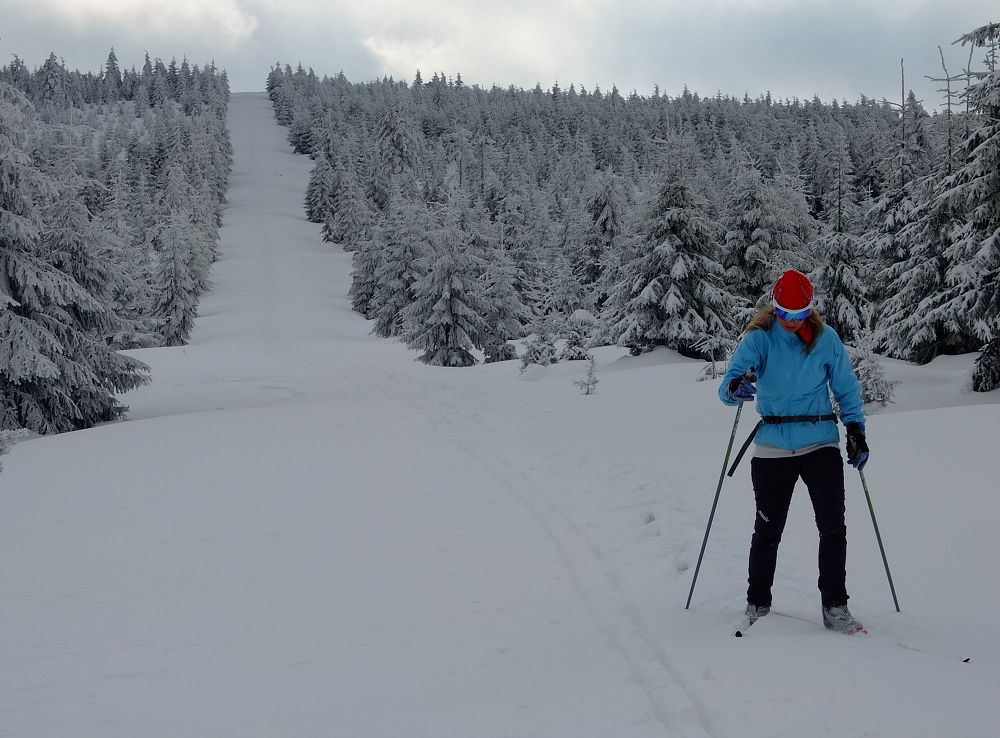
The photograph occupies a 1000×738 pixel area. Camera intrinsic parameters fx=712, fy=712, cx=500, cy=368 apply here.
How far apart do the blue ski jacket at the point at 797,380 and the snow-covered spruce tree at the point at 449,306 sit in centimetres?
2841

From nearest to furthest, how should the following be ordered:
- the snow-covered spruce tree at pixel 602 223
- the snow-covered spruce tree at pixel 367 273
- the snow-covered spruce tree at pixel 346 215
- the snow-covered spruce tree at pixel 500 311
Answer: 1. the snow-covered spruce tree at pixel 500 311
2. the snow-covered spruce tree at pixel 602 223
3. the snow-covered spruce tree at pixel 367 273
4. the snow-covered spruce tree at pixel 346 215

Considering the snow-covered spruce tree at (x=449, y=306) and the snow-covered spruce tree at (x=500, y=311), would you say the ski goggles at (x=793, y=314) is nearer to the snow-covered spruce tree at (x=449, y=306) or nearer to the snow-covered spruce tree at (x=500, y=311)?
the snow-covered spruce tree at (x=449, y=306)

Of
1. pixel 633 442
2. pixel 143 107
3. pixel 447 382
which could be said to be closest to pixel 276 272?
pixel 447 382

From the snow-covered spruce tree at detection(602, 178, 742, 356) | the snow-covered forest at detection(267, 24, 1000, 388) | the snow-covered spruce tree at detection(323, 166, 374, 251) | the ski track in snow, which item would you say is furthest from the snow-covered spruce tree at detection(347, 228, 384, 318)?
the ski track in snow

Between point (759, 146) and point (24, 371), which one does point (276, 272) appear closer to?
point (24, 371)

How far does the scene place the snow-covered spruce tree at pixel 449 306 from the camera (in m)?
33.0

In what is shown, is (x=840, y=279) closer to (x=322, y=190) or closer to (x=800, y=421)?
(x=800, y=421)

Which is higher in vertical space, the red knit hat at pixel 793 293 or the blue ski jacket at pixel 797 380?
the red knit hat at pixel 793 293

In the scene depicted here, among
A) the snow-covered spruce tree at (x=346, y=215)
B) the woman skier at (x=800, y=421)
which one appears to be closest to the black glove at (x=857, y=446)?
the woman skier at (x=800, y=421)

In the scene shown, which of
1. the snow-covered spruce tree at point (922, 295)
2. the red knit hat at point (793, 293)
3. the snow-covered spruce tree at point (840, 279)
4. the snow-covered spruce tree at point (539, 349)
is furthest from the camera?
the snow-covered spruce tree at point (539, 349)

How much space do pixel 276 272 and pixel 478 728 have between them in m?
70.8

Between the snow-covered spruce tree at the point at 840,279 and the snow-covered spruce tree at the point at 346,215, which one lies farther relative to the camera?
the snow-covered spruce tree at the point at 346,215

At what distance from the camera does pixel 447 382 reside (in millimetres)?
21781

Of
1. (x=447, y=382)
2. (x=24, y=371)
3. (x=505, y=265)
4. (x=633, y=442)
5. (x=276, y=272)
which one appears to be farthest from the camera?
(x=276, y=272)
